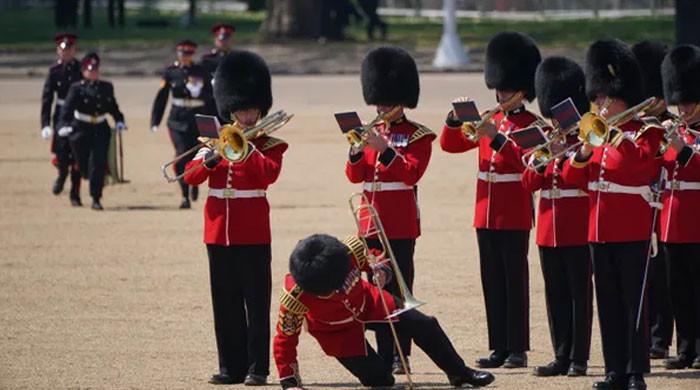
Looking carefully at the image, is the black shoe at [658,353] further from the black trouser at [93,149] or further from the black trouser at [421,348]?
the black trouser at [93,149]

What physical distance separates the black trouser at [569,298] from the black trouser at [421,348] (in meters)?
0.79

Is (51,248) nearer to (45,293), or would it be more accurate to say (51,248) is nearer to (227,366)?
(45,293)

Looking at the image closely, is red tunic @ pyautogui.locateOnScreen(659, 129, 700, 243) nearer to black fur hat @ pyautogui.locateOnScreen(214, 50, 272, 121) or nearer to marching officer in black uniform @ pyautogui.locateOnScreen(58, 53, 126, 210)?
black fur hat @ pyautogui.locateOnScreen(214, 50, 272, 121)

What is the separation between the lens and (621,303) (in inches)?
328

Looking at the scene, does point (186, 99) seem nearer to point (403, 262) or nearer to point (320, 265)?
point (403, 262)

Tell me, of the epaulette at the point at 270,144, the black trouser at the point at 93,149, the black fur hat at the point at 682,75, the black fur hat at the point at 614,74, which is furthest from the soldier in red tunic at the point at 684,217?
the black trouser at the point at 93,149

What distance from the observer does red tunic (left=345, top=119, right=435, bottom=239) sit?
29.2ft

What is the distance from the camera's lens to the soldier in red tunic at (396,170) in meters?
8.88

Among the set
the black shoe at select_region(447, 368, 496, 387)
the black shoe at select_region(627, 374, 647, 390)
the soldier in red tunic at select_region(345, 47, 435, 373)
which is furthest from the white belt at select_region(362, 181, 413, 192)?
the black shoe at select_region(627, 374, 647, 390)

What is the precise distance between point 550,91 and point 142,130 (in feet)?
40.4

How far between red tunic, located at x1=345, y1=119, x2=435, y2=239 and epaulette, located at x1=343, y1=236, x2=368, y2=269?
2.17 feet

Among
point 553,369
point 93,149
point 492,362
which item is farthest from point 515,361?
point 93,149

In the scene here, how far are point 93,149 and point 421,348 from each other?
312 inches

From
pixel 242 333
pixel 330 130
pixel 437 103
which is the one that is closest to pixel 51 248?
pixel 242 333
